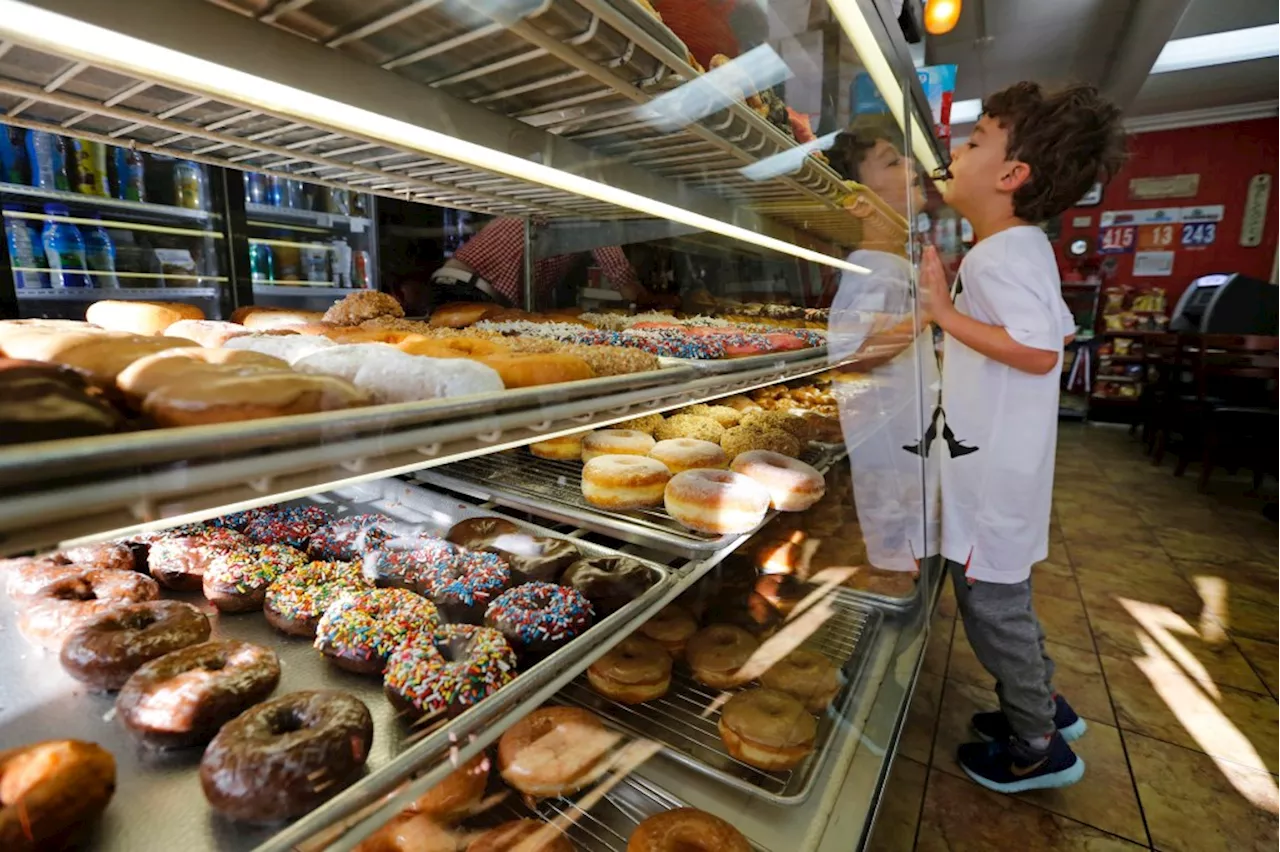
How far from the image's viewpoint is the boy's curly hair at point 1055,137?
2.01 m

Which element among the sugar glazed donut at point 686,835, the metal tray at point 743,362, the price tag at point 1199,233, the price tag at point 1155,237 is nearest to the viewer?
the sugar glazed donut at point 686,835

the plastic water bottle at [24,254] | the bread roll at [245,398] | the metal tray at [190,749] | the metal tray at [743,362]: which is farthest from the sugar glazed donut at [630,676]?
the plastic water bottle at [24,254]

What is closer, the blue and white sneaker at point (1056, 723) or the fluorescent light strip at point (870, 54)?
the fluorescent light strip at point (870, 54)

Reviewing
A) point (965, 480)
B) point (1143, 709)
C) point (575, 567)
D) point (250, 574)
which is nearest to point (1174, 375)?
point (1143, 709)

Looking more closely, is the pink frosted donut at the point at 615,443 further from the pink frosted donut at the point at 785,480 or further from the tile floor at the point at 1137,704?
the tile floor at the point at 1137,704

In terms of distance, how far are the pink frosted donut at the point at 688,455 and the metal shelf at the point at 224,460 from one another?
41.9 inches

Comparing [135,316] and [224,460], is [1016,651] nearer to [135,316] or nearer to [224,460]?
[224,460]

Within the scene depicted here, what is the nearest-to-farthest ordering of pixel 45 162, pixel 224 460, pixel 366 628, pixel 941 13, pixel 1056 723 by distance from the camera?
pixel 224 460 → pixel 366 628 → pixel 1056 723 → pixel 45 162 → pixel 941 13

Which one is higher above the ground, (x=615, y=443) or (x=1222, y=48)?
(x=1222, y=48)

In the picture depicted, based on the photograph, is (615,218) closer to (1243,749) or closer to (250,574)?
(250,574)

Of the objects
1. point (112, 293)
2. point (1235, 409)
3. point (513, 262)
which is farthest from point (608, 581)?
point (1235, 409)

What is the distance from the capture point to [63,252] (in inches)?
113

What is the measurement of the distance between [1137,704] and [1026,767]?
0.96 meters

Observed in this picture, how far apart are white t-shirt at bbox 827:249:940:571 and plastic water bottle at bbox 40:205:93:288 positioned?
3218 millimetres
